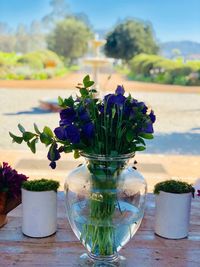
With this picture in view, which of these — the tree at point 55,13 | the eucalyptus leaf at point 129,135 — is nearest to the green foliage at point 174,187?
the eucalyptus leaf at point 129,135

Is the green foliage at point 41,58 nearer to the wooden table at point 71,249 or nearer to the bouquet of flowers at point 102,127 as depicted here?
the wooden table at point 71,249

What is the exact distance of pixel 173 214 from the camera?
82cm

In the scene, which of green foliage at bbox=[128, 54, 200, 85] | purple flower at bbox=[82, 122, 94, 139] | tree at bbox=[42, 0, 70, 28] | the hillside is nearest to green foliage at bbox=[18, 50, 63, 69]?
tree at bbox=[42, 0, 70, 28]

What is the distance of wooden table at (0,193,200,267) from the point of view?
0.74m

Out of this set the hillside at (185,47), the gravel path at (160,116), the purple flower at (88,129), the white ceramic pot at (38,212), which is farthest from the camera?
the hillside at (185,47)

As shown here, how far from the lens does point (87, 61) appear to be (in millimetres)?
6266

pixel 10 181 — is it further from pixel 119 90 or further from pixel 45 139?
pixel 119 90

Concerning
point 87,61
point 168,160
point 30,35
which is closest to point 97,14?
point 30,35

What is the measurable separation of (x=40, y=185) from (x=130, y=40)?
7.60m

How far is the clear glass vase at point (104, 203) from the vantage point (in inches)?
26.6

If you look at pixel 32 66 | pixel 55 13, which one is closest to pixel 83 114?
pixel 55 13

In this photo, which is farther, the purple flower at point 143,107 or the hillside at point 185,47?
the hillside at point 185,47

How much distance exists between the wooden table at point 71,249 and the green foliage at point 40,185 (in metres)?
0.11

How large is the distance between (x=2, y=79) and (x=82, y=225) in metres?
7.61
